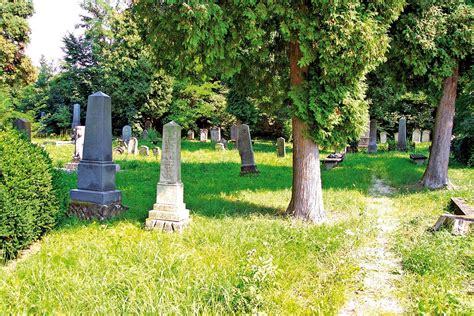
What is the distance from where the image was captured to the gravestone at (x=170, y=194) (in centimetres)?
596

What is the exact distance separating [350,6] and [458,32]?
4333mm

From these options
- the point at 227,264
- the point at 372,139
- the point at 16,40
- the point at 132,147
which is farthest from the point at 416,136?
the point at 16,40

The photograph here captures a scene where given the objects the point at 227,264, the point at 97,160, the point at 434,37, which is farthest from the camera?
the point at 434,37

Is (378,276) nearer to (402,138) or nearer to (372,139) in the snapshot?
(372,139)

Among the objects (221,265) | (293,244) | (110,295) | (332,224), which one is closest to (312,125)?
(332,224)

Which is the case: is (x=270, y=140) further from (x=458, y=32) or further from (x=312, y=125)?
(x=312, y=125)

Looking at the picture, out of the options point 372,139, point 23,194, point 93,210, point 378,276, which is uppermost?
point 372,139

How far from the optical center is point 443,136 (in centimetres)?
972

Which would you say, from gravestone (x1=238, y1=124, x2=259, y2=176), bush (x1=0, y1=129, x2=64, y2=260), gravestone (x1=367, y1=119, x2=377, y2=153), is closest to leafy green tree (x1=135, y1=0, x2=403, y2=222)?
bush (x1=0, y1=129, x2=64, y2=260)

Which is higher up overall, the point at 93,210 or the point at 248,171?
the point at 248,171

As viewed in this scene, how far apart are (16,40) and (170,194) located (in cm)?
2401

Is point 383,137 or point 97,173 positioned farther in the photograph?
point 383,137

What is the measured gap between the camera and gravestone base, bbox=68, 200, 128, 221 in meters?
6.73

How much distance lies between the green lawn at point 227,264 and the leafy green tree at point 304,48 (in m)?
1.38
